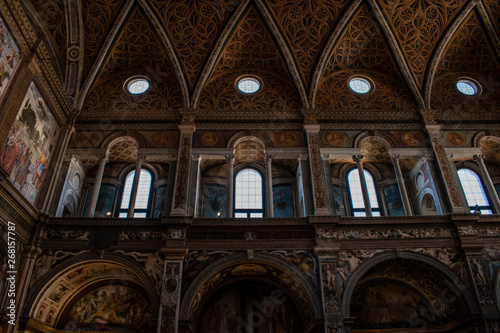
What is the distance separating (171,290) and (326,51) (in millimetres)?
11331

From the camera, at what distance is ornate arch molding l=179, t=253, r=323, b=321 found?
39.4ft

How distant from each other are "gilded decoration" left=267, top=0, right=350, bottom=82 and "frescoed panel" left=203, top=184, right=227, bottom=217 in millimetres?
6136

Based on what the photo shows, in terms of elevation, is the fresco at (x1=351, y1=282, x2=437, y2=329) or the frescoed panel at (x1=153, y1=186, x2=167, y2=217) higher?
the frescoed panel at (x1=153, y1=186, x2=167, y2=217)

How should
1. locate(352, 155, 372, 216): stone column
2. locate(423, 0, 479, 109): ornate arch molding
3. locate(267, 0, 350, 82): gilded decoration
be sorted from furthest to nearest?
locate(423, 0, 479, 109): ornate arch molding → locate(267, 0, 350, 82): gilded decoration → locate(352, 155, 372, 216): stone column

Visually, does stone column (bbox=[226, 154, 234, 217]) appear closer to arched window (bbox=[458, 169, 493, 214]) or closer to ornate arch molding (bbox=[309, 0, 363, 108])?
ornate arch molding (bbox=[309, 0, 363, 108])

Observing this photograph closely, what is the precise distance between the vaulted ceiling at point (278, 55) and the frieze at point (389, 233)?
5.26m

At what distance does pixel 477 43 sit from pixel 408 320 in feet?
39.5

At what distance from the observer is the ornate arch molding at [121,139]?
50.6 ft

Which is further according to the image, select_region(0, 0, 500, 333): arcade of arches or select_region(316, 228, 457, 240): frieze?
select_region(316, 228, 457, 240): frieze

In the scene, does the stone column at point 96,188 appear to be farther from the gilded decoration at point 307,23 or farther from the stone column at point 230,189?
the gilded decoration at point 307,23

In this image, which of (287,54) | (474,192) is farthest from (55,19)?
(474,192)

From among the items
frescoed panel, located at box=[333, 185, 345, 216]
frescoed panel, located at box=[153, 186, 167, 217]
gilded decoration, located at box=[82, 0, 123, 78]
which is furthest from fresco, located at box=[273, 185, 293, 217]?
gilded decoration, located at box=[82, 0, 123, 78]

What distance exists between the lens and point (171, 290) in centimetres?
1212

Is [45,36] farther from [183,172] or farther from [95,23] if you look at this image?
[183,172]
